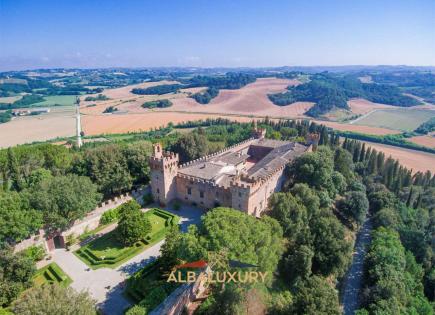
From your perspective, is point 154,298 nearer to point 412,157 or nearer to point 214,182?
point 214,182

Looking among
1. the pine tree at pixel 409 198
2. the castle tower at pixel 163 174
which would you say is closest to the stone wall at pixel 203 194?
the castle tower at pixel 163 174

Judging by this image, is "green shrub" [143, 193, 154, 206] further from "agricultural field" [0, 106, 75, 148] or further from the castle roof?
"agricultural field" [0, 106, 75, 148]

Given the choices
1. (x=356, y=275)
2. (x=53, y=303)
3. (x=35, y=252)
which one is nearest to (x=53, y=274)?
(x=35, y=252)

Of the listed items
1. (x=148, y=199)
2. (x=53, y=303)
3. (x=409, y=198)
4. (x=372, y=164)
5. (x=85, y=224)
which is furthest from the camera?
(x=372, y=164)

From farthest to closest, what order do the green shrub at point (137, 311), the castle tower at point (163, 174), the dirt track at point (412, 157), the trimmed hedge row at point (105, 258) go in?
1. the dirt track at point (412, 157)
2. the castle tower at point (163, 174)
3. the trimmed hedge row at point (105, 258)
4. the green shrub at point (137, 311)

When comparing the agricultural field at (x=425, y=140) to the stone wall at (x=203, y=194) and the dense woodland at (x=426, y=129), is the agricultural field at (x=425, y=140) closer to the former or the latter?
the dense woodland at (x=426, y=129)

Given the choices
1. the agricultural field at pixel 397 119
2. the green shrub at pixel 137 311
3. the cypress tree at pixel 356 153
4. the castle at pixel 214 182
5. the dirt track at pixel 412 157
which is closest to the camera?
the green shrub at pixel 137 311

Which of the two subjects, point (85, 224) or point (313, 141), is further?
point (313, 141)

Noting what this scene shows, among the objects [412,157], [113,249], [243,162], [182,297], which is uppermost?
[243,162]
